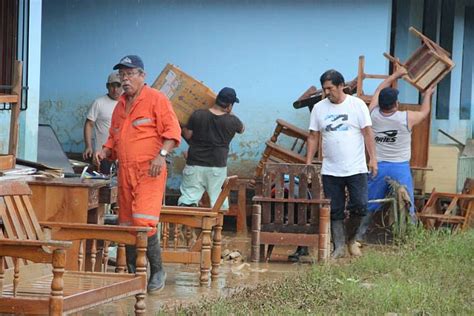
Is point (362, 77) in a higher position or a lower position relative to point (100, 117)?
higher

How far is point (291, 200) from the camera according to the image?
37.9ft

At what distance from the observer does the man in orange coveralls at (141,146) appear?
873 centimetres

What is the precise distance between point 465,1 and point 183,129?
5835 mm

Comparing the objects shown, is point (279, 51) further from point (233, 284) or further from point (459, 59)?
point (233, 284)

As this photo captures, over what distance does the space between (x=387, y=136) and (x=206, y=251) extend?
12.6ft

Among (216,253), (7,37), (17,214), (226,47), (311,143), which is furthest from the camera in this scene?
(226,47)

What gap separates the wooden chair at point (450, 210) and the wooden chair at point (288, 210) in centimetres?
232

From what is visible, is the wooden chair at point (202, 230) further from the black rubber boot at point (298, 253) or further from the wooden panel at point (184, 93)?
the wooden panel at point (184, 93)

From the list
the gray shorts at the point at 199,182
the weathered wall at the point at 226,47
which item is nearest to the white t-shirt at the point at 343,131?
the gray shorts at the point at 199,182

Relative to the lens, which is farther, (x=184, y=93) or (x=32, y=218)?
(x=184, y=93)

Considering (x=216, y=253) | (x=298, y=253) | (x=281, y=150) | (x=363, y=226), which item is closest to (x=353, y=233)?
(x=363, y=226)

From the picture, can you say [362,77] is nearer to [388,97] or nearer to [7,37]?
[388,97]

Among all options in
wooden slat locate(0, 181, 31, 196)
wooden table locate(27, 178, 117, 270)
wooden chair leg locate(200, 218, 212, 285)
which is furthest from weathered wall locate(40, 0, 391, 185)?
wooden slat locate(0, 181, 31, 196)

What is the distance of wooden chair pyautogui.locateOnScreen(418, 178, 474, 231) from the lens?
1356cm
